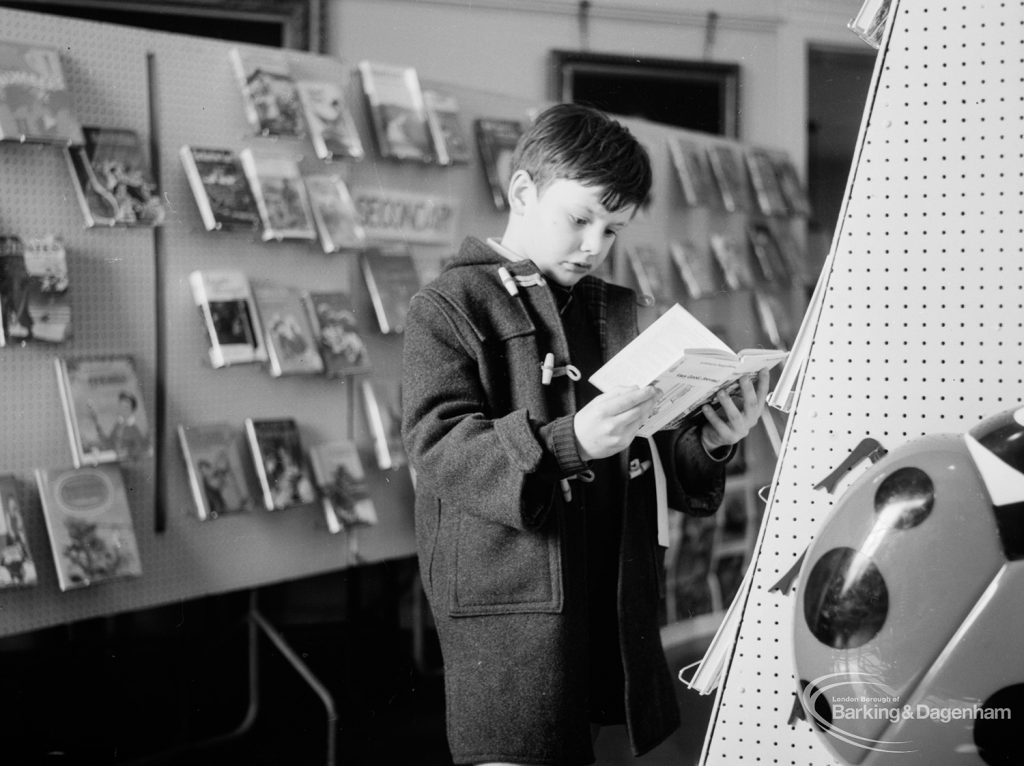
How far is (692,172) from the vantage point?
3781mm

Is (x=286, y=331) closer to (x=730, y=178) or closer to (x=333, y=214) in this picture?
(x=333, y=214)

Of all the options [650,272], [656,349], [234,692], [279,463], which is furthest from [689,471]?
[234,692]

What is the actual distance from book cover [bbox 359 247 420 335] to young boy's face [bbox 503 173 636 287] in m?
1.45

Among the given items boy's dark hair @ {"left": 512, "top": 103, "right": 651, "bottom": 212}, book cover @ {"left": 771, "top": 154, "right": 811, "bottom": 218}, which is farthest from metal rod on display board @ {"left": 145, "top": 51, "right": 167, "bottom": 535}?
book cover @ {"left": 771, "top": 154, "right": 811, "bottom": 218}

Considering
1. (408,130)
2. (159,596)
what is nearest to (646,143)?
(408,130)

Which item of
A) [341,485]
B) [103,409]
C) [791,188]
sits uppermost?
[791,188]

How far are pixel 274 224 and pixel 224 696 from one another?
1486 mm

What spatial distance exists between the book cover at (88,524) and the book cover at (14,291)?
0.30 m

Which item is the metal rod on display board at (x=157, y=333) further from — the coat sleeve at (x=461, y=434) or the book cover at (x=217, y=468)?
the coat sleeve at (x=461, y=434)

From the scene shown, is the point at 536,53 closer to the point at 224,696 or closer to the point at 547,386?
the point at 224,696

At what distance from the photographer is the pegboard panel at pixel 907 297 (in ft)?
4.33

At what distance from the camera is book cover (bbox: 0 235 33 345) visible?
225cm

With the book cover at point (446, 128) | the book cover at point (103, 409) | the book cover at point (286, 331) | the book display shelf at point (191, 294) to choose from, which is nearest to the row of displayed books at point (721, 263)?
the book display shelf at point (191, 294)

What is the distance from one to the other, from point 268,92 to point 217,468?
95cm
